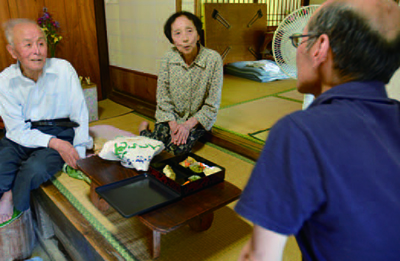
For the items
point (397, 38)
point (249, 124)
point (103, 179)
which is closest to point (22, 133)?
point (103, 179)

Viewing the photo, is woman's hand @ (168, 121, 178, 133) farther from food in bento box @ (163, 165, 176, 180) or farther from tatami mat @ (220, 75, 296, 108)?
tatami mat @ (220, 75, 296, 108)

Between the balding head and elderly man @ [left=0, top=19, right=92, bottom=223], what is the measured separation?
1835 millimetres

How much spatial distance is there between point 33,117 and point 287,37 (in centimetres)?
181

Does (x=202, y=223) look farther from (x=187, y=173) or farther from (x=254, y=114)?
(x=254, y=114)

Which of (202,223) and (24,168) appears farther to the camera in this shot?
(24,168)

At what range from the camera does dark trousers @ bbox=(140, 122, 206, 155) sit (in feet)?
8.30

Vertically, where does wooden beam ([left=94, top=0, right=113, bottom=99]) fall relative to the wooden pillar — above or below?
above

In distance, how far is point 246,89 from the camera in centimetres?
442

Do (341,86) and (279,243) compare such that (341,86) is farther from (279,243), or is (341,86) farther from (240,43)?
(240,43)

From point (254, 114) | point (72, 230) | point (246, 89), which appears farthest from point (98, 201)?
point (246, 89)

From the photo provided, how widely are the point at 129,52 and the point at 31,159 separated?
7.63 ft

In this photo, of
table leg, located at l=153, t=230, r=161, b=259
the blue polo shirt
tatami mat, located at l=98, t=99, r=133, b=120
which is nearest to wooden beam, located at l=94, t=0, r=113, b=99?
tatami mat, located at l=98, t=99, r=133, b=120

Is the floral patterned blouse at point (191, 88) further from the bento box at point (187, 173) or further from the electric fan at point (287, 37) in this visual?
the bento box at point (187, 173)

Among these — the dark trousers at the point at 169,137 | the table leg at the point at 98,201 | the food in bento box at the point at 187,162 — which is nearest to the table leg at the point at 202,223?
the food in bento box at the point at 187,162
